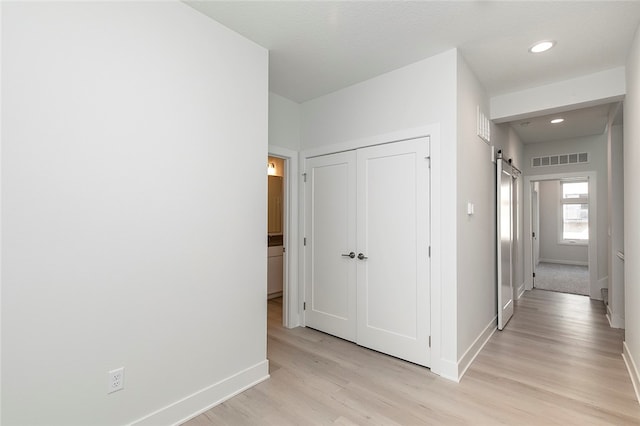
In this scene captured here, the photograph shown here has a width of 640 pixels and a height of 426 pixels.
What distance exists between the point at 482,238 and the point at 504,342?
3.72 feet

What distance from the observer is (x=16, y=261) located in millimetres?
1453

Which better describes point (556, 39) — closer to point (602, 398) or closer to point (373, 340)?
point (602, 398)

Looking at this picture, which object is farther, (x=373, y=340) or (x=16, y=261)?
(x=373, y=340)

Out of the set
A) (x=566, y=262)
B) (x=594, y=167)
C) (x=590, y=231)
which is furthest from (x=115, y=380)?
(x=566, y=262)

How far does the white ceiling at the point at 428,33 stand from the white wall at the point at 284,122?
1.46 ft

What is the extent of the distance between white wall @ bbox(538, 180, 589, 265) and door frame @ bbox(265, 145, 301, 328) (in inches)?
325

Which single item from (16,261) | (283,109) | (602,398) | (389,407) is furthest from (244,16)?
A: (602,398)

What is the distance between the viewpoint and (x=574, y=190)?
8.55m

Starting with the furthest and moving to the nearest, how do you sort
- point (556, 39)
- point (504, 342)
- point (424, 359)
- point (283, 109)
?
point (283, 109), point (504, 342), point (424, 359), point (556, 39)

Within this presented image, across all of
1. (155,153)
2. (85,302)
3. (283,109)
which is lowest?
(85,302)

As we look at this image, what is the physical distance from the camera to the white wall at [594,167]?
16.0 feet

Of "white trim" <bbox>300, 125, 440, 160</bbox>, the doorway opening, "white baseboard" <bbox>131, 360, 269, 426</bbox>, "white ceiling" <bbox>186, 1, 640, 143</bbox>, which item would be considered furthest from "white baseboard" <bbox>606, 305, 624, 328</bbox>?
the doorway opening

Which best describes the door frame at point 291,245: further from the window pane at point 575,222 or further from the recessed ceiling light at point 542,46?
the window pane at point 575,222

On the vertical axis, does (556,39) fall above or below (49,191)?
above
